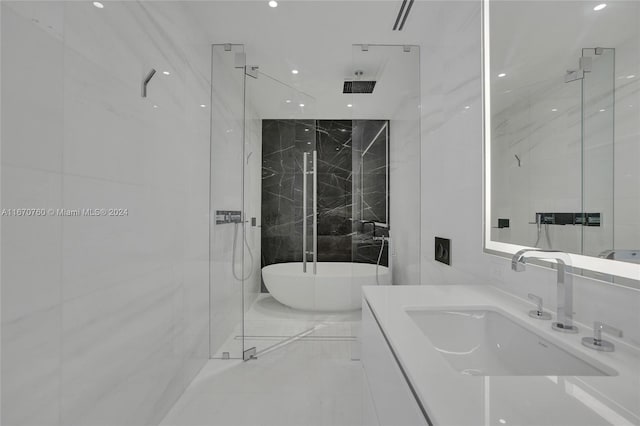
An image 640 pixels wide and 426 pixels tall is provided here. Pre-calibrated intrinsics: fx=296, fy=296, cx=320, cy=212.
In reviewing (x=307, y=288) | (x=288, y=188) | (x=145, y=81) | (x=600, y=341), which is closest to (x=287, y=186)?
(x=288, y=188)

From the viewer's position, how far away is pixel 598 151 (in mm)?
885

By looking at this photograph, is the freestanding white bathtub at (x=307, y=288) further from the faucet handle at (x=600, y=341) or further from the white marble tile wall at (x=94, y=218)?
the faucet handle at (x=600, y=341)

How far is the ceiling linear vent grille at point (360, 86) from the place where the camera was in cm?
265

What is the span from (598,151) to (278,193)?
225cm

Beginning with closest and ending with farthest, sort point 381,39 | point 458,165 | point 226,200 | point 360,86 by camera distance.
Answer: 1. point 458,165
2. point 381,39
3. point 226,200
4. point 360,86

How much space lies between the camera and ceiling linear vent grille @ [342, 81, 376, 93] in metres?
2.65

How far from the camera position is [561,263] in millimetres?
923

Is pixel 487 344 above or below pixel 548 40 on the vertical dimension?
below

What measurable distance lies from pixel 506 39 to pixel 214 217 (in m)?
2.18

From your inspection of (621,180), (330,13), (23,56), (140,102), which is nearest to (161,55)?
(140,102)

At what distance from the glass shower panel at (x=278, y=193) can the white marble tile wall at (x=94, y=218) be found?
2.57ft

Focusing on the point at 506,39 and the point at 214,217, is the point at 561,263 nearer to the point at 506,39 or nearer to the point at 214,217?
the point at 506,39

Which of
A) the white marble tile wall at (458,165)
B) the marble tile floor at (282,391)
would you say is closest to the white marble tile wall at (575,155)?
the white marble tile wall at (458,165)

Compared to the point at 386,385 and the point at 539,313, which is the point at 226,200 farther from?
the point at 539,313
